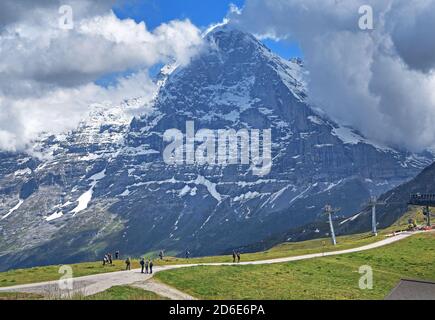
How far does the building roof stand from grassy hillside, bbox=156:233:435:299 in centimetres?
173

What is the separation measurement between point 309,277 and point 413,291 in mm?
16015

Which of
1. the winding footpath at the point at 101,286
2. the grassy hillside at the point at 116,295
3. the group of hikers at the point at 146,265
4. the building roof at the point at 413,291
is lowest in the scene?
the building roof at the point at 413,291

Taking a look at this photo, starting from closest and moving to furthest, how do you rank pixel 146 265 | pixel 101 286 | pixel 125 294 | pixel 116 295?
pixel 116 295 → pixel 125 294 → pixel 101 286 → pixel 146 265

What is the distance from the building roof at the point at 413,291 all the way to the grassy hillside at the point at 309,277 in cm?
173

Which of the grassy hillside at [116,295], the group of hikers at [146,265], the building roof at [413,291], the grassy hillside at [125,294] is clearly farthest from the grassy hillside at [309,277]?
the grassy hillside at [116,295]

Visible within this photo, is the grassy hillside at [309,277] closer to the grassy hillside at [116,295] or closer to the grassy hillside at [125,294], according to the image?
the grassy hillside at [125,294]

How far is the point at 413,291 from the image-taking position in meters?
77.4

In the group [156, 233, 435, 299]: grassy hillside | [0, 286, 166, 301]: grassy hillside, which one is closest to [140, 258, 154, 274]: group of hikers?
[156, 233, 435, 299]: grassy hillside

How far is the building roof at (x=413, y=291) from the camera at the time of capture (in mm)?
73062

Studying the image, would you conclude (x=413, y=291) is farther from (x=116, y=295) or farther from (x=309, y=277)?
(x=116, y=295)

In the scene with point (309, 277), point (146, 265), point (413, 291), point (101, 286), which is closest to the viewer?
point (101, 286)

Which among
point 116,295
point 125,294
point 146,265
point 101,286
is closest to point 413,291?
point 125,294

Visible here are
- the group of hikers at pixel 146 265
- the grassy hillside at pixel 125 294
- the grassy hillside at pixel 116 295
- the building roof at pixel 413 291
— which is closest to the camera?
the grassy hillside at pixel 116 295

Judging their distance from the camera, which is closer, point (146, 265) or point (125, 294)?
point (125, 294)
